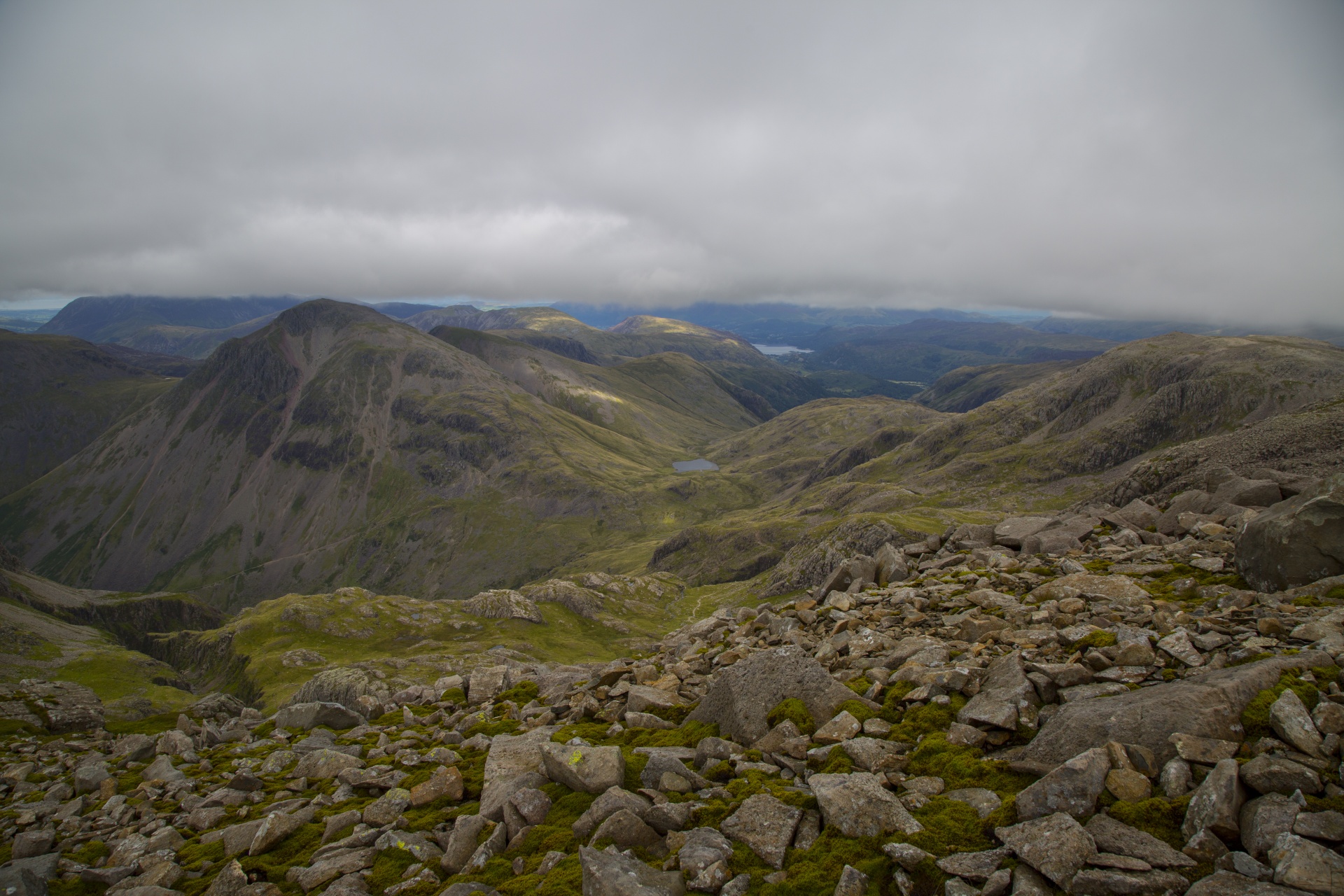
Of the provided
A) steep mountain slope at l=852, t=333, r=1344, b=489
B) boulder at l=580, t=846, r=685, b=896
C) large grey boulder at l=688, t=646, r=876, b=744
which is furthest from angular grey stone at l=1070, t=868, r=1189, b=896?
steep mountain slope at l=852, t=333, r=1344, b=489

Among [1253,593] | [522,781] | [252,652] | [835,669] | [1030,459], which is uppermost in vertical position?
[1253,593]

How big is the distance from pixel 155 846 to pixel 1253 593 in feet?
128

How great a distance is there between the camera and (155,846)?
19.8 metres

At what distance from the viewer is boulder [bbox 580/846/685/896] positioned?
11.0 metres

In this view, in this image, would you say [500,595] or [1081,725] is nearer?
[1081,725]

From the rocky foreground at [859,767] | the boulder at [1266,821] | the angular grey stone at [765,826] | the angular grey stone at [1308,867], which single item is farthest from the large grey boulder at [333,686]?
the angular grey stone at [1308,867]

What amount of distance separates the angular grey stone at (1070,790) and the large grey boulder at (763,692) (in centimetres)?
585

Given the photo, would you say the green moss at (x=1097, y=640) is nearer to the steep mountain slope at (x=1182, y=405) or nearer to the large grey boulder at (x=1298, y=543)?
the large grey boulder at (x=1298, y=543)

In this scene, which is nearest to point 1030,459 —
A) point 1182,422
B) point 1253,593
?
point 1182,422

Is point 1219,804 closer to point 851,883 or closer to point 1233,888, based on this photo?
point 1233,888

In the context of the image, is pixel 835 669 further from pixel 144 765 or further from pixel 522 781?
pixel 144 765

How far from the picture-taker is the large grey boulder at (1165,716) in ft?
38.1

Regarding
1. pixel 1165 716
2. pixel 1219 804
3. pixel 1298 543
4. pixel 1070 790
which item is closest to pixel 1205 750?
pixel 1165 716

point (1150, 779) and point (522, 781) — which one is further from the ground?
point (1150, 779)
